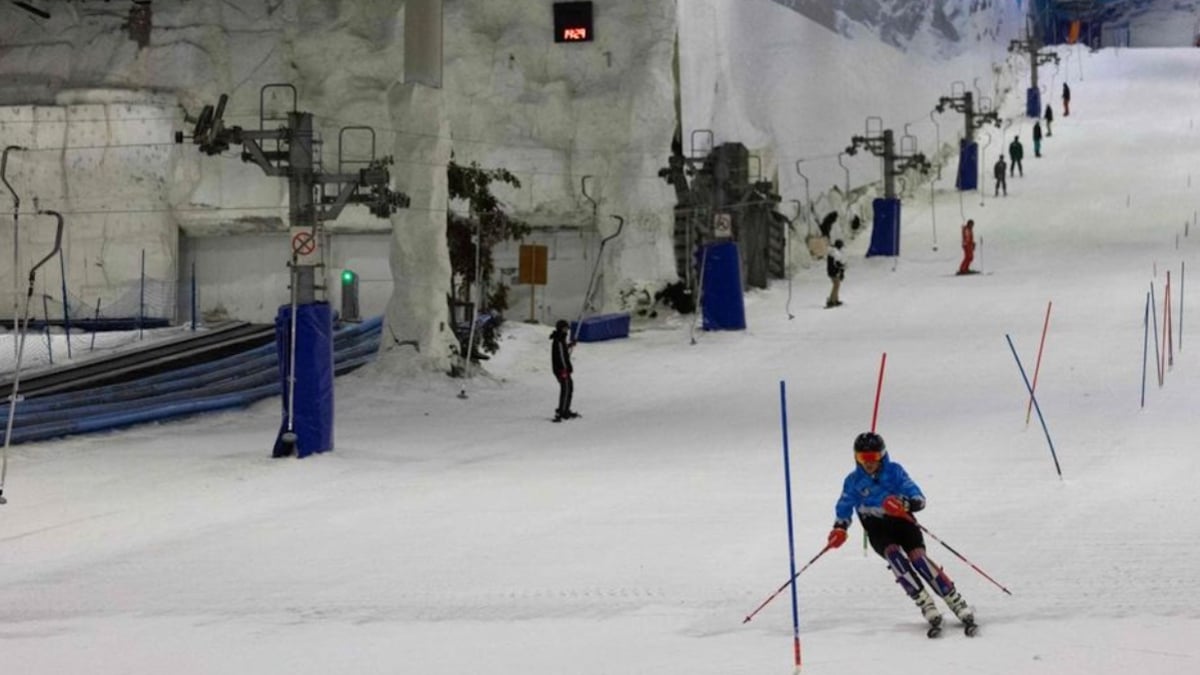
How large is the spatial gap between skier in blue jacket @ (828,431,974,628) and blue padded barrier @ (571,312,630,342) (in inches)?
840

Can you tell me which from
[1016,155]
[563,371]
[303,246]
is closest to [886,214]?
[1016,155]

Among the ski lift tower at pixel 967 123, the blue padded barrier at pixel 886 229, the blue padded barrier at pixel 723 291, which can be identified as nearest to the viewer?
the blue padded barrier at pixel 723 291

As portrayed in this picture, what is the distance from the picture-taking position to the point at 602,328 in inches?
1262

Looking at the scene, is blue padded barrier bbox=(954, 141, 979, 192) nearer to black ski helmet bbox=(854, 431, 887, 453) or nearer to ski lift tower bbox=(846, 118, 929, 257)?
ski lift tower bbox=(846, 118, 929, 257)

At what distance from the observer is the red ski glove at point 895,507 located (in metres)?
9.55

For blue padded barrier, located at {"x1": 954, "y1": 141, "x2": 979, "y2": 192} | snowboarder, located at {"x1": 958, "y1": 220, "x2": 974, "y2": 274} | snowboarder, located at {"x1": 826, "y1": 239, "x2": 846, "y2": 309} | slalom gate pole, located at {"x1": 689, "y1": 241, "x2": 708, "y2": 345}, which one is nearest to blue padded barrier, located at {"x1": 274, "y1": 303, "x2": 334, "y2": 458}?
slalom gate pole, located at {"x1": 689, "y1": 241, "x2": 708, "y2": 345}

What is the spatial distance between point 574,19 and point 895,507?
29.4 m

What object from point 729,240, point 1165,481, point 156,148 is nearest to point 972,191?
point 729,240

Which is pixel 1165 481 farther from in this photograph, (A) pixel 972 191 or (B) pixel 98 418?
(A) pixel 972 191

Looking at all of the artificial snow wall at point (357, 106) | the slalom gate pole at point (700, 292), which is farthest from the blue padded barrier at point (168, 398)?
the artificial snow wall at point (357, 106)

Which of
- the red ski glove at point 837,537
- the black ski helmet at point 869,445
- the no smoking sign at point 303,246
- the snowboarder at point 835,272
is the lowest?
the red ski glove at point 837,537

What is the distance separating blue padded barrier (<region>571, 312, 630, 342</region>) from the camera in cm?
3161

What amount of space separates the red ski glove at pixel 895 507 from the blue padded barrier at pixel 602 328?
21460 millimetres

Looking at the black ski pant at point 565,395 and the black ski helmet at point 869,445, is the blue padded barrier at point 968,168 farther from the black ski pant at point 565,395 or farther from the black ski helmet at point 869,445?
the black ski helmet at point 869,445
